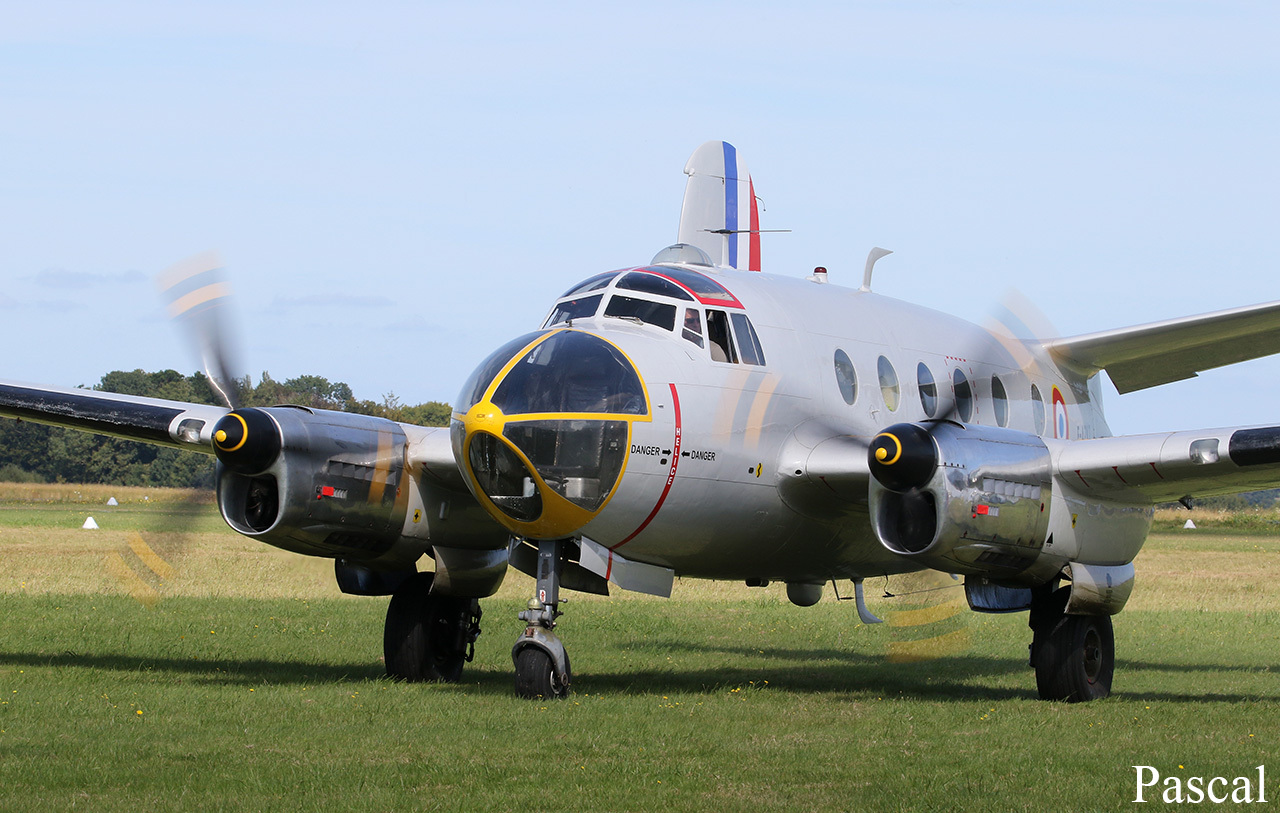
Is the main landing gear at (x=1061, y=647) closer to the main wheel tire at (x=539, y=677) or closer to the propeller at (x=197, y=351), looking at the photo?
the main wheel tire at (x=539, y=677)

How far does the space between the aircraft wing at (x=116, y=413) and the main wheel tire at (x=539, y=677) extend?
4441 millimetres

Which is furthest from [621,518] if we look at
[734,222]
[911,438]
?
[734,222]

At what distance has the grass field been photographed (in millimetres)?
8586

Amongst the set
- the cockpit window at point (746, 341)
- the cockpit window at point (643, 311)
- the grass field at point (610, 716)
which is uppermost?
the cockpit window at point (643, 311)

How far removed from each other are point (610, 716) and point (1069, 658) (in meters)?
4.86

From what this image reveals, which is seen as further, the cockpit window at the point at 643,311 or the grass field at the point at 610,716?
the cockpit window at the point at 643,311

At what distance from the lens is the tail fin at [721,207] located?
65.7 feet

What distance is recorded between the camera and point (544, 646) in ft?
40.3

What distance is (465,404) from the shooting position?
12289mm

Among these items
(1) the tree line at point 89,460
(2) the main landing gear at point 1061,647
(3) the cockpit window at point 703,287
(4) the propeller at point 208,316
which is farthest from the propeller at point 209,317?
(1) the tree line at point 89,460

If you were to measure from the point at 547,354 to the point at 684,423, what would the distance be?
1.37 meters

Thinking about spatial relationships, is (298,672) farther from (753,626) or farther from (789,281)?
(753,626)

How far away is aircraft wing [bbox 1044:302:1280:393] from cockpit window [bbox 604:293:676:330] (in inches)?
250

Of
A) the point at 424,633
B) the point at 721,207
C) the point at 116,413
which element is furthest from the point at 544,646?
the point at 721,207
